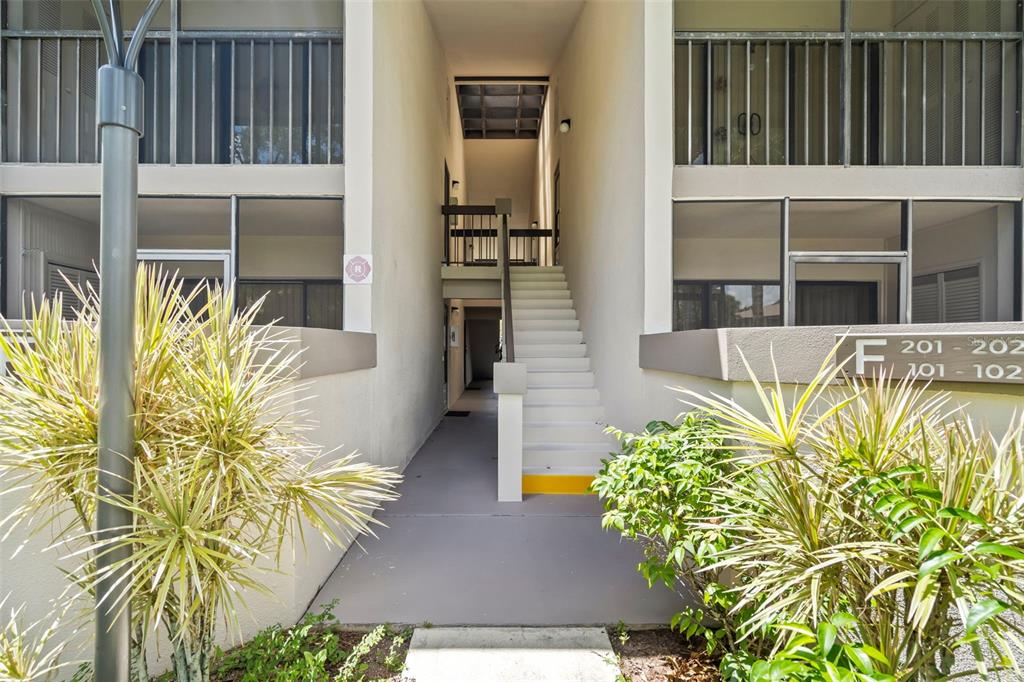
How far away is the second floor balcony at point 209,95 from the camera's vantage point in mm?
4234

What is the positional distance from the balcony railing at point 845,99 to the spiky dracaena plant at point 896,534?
347 centimetres

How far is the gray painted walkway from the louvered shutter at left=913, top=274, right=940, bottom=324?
471 centimetres

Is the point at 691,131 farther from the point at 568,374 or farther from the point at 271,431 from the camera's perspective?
the point at 271,431

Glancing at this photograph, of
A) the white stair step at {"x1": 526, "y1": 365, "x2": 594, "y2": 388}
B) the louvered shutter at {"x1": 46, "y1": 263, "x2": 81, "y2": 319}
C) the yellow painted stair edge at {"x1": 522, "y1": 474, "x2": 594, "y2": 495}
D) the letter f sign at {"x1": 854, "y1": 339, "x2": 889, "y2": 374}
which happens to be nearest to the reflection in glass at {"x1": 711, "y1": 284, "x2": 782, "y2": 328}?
the white stair step at {"x1": 526, "y1": 365, "x2": 594, "y2": 388}

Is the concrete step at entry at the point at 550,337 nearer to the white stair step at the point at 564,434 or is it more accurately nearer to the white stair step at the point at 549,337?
the white stair step at the point at 549,337

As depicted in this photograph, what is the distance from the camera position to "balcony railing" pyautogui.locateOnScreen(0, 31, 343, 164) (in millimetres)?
4234

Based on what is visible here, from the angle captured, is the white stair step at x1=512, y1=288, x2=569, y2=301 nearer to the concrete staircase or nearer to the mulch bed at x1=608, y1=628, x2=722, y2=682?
the concrete staircase

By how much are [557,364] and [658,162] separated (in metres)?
2.64

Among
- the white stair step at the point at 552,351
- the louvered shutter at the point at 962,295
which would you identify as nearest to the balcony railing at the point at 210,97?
the white stair step at the point at 552,351

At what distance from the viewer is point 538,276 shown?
762 cm

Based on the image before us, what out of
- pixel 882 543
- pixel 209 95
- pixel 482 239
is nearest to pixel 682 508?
pixel 882 543

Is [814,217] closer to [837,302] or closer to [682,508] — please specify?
[837,302]

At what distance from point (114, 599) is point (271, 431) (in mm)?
568

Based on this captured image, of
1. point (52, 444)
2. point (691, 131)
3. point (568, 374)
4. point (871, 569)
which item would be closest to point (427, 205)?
point (568, 374)
